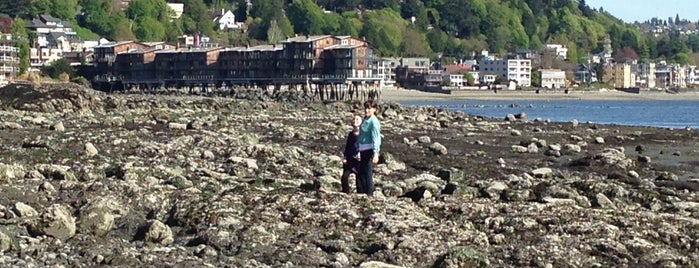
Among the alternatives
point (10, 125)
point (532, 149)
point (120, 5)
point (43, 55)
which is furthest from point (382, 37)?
point (10, 125)

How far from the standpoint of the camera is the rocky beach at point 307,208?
12727mm

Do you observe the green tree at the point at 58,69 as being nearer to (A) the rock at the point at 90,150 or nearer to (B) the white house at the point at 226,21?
(B) the white house at the point at 226,21

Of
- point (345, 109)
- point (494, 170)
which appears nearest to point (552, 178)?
point (494, 170)

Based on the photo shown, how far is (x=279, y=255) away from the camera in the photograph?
12625 mm

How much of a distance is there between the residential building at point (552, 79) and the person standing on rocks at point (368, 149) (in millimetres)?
167479

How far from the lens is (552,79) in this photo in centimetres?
18662

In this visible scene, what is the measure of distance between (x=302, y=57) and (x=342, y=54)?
4051 millimetres

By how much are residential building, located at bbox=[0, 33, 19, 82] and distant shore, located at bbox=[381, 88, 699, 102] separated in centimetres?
3839

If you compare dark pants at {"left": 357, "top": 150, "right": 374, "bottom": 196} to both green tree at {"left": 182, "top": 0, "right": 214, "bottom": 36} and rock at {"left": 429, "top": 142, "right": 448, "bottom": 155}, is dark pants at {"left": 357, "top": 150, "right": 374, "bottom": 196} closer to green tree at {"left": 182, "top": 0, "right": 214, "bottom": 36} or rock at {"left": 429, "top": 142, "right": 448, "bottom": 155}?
rock at {"left": 429, "top": 142, "right": 448, "bottom": 155}

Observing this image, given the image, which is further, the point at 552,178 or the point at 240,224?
the point at 552,178

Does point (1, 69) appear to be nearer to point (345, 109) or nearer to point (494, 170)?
point (345, 109)

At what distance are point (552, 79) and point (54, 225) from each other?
177m

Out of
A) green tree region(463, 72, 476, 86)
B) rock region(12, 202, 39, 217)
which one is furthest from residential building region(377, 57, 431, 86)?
rock region(12, 202, 39, 217)

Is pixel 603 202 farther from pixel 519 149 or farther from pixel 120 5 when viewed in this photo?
pixel 120 5
